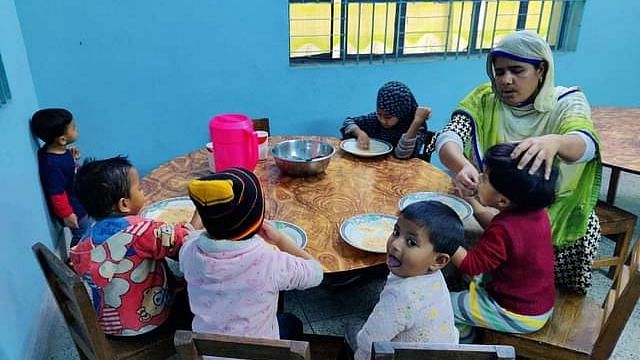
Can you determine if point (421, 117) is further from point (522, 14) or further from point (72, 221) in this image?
point (72, 221)

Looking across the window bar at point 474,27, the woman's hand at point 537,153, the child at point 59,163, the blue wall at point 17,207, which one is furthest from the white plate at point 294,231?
the window bar at point 474,27

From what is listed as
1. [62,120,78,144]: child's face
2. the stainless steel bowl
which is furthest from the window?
[62,120,78,144]: child's face

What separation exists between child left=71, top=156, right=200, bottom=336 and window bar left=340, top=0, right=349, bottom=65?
1.88 meters

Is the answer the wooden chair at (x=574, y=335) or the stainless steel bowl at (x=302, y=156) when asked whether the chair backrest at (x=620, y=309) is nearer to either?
the wooden chair at (x=574, y=335)

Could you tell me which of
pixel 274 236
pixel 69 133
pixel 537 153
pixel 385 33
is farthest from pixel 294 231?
pixel 385 33

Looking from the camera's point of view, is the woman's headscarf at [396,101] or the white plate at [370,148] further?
the woman's headscarf at [396,101]

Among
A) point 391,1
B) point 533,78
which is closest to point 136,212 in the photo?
point 533,78

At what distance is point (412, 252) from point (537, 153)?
1.61 ft

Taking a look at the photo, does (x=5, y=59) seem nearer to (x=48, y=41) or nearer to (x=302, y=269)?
(x=48, y=41)

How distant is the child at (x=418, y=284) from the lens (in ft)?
3.45

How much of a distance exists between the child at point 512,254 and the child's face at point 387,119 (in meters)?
0.98

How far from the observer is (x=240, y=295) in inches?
40.6

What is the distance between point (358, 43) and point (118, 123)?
1.53 meters

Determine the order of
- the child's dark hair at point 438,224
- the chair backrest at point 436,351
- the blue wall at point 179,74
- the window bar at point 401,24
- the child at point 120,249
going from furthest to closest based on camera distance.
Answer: the window bar at point 401,24 < the blue wall at point 179,74 < the child at point 120,249 < the child's dark hair at point 438,224 < the chair backrest at point 436,351
